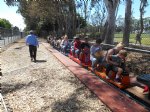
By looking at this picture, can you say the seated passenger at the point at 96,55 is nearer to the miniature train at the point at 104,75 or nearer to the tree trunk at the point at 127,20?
the miniature train at the point at 104,75

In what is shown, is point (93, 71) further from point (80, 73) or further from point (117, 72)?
point (117, 72)

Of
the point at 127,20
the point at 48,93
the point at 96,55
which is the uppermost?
the point at 127,20

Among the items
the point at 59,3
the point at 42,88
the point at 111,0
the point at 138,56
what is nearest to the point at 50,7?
the point at 59,3

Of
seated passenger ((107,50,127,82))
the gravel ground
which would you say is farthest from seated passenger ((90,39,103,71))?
seated passenger ((107,50,127,82))

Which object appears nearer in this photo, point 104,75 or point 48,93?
point 48,93

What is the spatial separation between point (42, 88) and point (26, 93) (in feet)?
2.13

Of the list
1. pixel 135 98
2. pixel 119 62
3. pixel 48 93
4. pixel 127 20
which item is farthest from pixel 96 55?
pixel 127 20

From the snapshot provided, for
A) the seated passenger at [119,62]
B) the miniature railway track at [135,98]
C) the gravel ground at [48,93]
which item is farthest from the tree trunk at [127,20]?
the miniature railway track at [135,98]

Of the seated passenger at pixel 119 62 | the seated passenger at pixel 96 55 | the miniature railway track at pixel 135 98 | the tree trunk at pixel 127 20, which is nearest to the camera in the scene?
the miniature railway track at pixel 135 98

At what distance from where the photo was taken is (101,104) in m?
7.00

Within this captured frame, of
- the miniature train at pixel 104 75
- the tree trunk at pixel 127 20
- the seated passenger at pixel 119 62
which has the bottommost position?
the miniature train at pixel 104 75

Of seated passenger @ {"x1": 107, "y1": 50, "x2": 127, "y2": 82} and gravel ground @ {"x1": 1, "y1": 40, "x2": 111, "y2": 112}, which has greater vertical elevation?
seated passenger @ {"x1": 107, "y1": 50, "x2": 127, "y2": 82}

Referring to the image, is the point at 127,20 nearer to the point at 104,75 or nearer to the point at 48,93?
the point at 104,75

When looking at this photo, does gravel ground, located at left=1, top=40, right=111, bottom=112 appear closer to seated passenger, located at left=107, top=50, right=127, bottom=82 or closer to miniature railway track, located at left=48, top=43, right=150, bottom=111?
miniature railway track, located at left=48, top=43, right=150, bottom=111
